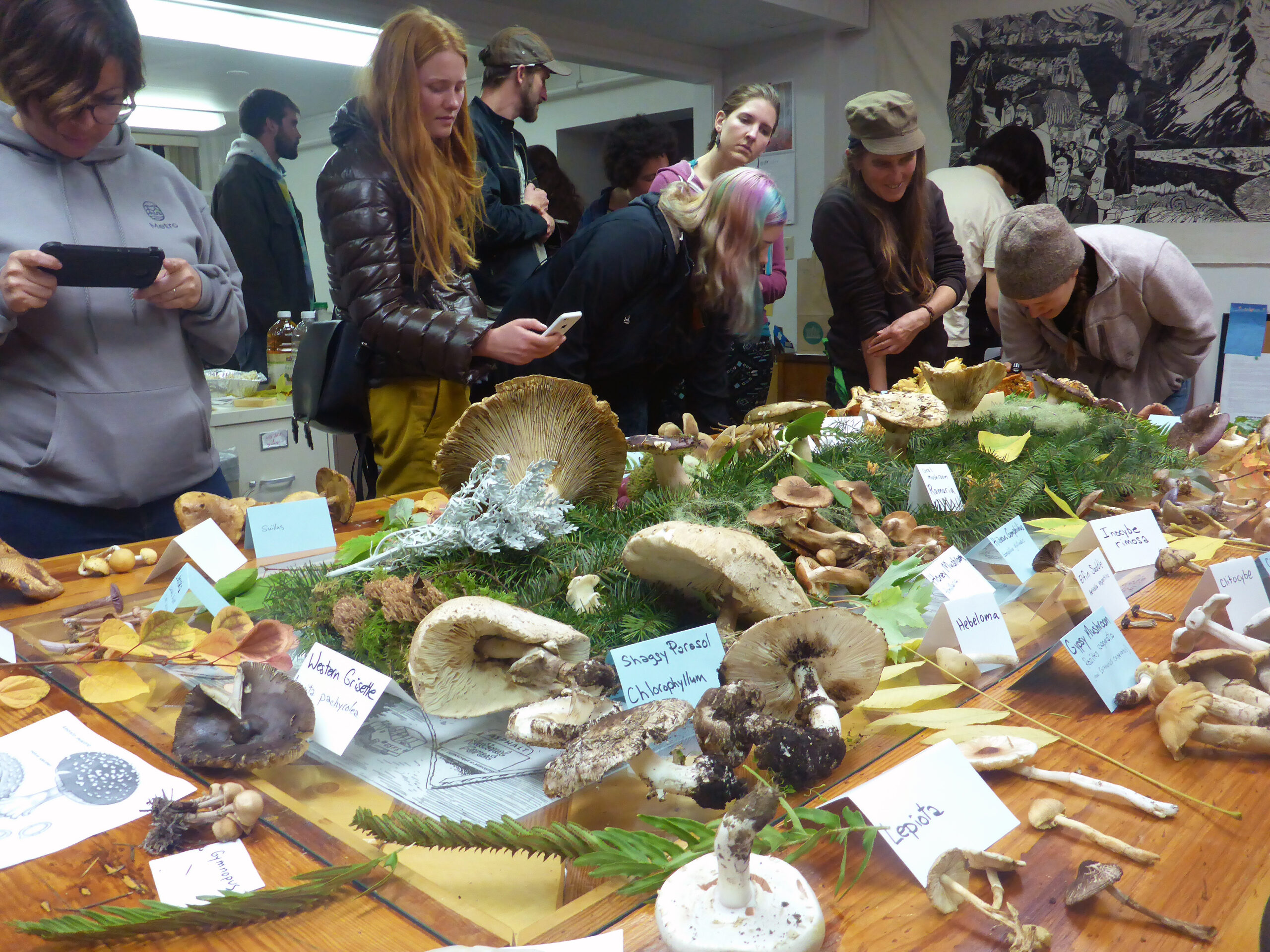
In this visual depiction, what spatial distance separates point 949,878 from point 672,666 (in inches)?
14.1

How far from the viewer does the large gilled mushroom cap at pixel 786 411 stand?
64.4 inches

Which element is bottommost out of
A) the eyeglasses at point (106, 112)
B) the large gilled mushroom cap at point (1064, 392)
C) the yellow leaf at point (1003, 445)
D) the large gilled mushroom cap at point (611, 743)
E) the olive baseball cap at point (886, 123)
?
the large gilled mushroom cap at point (611, 743)

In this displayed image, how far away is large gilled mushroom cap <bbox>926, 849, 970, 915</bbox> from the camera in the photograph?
2.16 feet

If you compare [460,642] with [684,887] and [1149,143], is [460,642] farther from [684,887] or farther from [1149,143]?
[1149,143]

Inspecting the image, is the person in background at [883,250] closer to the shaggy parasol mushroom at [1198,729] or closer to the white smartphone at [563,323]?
the white smartphone at [563,323]

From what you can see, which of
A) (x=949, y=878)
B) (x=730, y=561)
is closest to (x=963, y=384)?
(x=730, y=561)

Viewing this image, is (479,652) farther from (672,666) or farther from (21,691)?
(21,691)

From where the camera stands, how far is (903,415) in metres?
1.73

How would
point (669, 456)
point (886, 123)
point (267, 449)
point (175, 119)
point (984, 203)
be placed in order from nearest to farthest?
point (669, 456) → point (886, 123) → point (267, 449) → point (984, 203) → point (175, 119)

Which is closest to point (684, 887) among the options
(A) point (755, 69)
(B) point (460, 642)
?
(B) point (460, 642)

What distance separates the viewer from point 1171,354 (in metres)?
2.59

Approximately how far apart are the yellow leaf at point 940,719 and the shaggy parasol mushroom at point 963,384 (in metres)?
1.09

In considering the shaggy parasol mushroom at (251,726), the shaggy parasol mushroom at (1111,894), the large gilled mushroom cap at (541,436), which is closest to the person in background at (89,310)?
the large gilled mushroom cap at (541,436)

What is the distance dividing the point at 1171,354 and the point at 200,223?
8.57 feet
